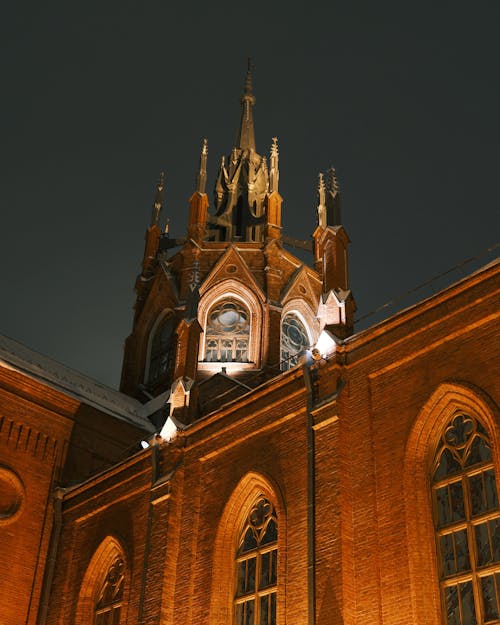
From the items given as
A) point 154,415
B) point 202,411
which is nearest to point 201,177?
point 154,415

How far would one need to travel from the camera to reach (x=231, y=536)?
745 inches

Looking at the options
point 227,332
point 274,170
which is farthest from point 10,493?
point 274,170

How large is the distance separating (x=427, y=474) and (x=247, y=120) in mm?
31212

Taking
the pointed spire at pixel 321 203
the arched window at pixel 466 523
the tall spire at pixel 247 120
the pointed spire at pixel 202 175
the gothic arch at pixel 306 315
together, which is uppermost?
the tall spire at pixel 247 120

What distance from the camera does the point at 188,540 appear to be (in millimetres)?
19625

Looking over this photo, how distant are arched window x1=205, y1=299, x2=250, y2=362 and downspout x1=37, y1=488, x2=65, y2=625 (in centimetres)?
910

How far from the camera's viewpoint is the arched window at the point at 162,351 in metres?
33.3

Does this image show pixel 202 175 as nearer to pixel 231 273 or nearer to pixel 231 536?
pixel 231 273

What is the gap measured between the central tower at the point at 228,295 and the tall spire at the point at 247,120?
3442 millimetres

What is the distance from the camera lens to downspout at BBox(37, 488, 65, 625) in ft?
75.2

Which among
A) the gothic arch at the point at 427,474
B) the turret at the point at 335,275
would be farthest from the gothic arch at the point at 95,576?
the gothic arch at the point at 427,474

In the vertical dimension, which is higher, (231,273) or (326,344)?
(231,273)

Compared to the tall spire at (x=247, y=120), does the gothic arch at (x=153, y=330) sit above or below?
below

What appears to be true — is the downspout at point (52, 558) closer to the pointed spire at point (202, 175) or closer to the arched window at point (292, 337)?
the arched window at point (292, 337)
